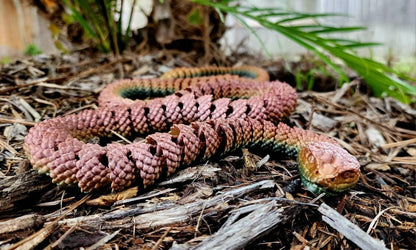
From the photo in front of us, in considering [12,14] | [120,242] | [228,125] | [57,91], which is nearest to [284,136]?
[228,125]

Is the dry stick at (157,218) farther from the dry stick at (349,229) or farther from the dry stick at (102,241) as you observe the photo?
the dry stick at (349,229)

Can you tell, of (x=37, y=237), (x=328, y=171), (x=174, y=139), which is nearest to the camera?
(x=37, y=237)

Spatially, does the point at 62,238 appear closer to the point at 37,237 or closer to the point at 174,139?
the point at 37,237

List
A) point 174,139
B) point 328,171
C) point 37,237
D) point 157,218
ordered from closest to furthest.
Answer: point 37,237, point 157,218, point 328,171, point 174,139

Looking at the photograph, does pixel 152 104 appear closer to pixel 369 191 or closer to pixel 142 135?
pixel 142 135

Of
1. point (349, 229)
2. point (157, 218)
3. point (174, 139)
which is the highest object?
point (174, 139)

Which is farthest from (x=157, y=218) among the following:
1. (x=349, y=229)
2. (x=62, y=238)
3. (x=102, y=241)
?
(x=349, y=229)

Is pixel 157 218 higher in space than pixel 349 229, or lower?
higher

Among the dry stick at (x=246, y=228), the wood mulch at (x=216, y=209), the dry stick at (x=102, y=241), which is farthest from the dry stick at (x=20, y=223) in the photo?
the dry stick at (x=246, y=228)
